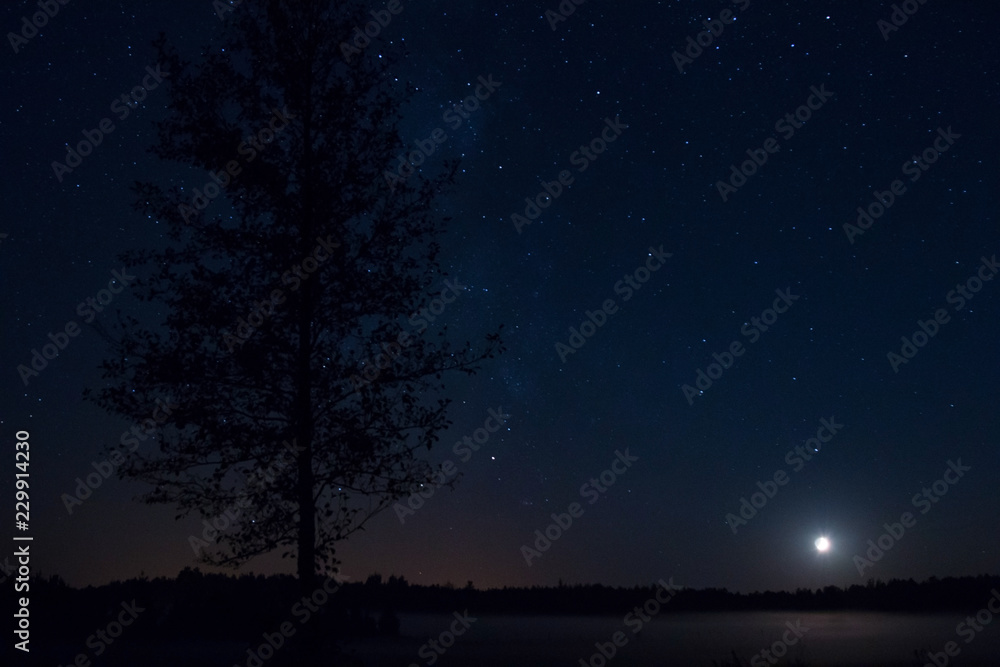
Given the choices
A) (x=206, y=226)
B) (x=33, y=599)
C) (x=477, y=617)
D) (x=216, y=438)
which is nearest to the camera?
(x=216, y=438)

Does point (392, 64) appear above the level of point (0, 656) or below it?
above

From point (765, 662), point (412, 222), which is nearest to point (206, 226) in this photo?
point (412, 222)

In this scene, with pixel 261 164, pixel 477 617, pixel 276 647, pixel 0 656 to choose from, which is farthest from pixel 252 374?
pixel 477 617

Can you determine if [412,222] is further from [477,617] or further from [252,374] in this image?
[477,617]

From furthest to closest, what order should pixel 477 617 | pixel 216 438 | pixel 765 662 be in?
pixel 477 617 → pixel 765 662 → pixel 216 438

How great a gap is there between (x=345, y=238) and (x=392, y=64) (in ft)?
11.0

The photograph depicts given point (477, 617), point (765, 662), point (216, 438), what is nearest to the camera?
point (216, 438)

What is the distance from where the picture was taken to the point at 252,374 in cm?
1209

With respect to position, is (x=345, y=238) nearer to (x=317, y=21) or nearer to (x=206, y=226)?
(x=206, y=226)

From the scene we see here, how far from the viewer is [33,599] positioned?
2352 cm

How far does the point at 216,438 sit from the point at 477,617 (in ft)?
111

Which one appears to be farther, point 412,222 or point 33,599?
point 33,599

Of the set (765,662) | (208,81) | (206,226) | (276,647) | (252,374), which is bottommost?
(276,647)

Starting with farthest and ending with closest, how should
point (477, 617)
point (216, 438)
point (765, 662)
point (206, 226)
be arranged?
point (477, 617), point (765, 662), point (206, 226), point (216, 438)
